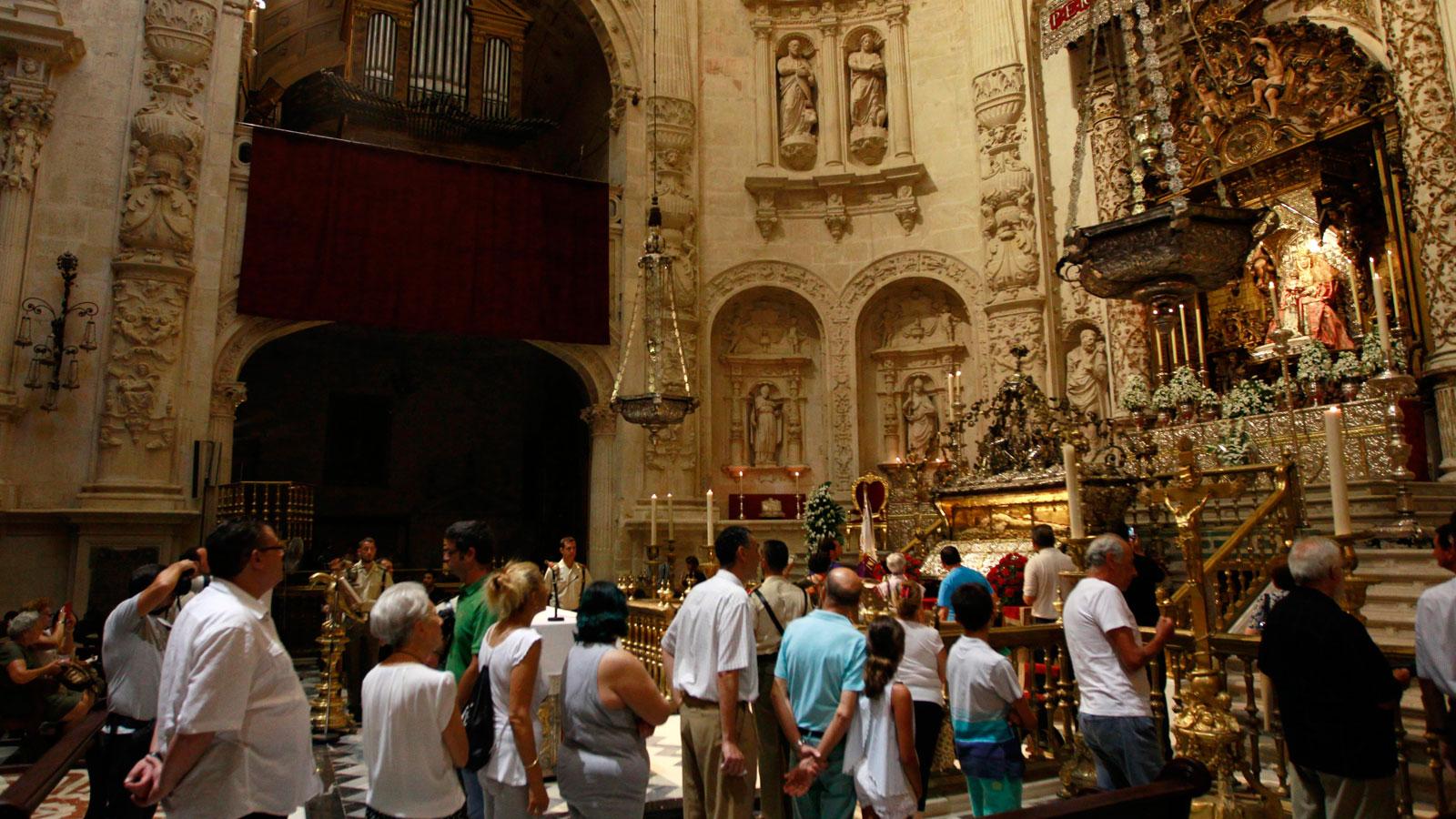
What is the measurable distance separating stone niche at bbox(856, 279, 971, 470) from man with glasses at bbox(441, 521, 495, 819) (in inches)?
445

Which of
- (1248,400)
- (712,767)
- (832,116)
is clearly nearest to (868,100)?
(832,116)

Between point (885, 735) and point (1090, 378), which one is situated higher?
point (1090, 378)

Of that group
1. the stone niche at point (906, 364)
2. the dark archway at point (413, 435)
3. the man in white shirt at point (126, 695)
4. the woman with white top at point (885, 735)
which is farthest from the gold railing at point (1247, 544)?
the dark archway at point (413, 435)

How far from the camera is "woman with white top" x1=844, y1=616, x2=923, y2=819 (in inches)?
136

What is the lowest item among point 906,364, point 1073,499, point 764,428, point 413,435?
point 1073,499

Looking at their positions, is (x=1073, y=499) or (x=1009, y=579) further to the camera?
(x=1009, y=579)

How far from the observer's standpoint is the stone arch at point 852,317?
578 inches

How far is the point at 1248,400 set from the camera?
35.5ft

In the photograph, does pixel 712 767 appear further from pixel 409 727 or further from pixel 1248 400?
pixel 1248 400

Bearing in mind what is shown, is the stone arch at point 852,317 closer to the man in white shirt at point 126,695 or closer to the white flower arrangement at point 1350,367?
the white flower arrangement at point 1350,367

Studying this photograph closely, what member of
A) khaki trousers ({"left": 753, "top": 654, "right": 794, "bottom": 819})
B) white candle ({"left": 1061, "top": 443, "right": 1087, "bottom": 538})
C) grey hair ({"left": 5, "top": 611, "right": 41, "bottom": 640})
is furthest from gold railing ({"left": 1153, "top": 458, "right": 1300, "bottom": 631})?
grey hair ({"left": 5, "top": 611, "right": 41, "bottom": 640})

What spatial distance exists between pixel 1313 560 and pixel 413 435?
1820 centimetres

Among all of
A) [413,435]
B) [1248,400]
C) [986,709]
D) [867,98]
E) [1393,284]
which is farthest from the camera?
[413,435]

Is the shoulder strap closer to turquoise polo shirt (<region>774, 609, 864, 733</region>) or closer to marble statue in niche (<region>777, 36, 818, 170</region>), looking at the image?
turquoise polo shirt (<region>774, 609, 864, 733</region>)
